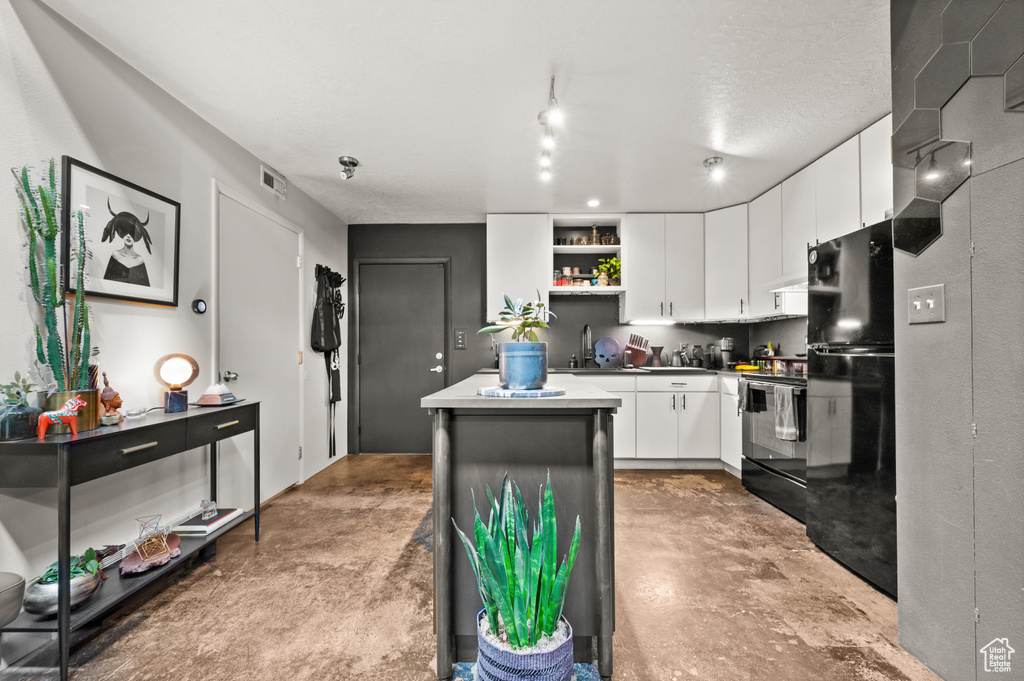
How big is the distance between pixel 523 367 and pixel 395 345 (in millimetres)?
3538

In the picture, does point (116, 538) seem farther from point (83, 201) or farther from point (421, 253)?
point (421, 253)

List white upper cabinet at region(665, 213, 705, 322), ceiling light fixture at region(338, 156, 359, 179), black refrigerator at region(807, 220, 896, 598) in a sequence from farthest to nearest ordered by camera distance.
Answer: white upper cabinet at region(665, 213, 705, 322) → ceiling light fixture at region(338, 156, 359, 179) → black refrigerator at region(807, 220, 896, 598)

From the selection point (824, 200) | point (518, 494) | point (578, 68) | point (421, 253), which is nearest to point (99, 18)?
point (578, 68)

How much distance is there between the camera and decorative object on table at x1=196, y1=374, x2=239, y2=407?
93.4 inches

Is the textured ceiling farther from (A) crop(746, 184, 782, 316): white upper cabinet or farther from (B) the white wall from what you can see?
(A) crop(746, 184, 782, 316): white upper cabinet

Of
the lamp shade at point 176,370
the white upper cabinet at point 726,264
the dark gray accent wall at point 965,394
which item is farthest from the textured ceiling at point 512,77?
the lamp shade at point 176,370

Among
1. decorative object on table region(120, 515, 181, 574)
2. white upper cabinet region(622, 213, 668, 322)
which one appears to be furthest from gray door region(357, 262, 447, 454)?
decorative object on table region(120, 515, 181, 574)

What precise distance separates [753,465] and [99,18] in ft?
15.3

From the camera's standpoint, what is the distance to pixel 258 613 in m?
1.89

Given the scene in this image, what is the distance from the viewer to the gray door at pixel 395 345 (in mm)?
4824

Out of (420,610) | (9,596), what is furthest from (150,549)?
(420,610)

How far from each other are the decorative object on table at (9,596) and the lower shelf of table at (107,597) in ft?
0.38

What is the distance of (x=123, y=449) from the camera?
1699mm

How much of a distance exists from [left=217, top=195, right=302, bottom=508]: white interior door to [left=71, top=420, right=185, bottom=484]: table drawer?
2.97ft
